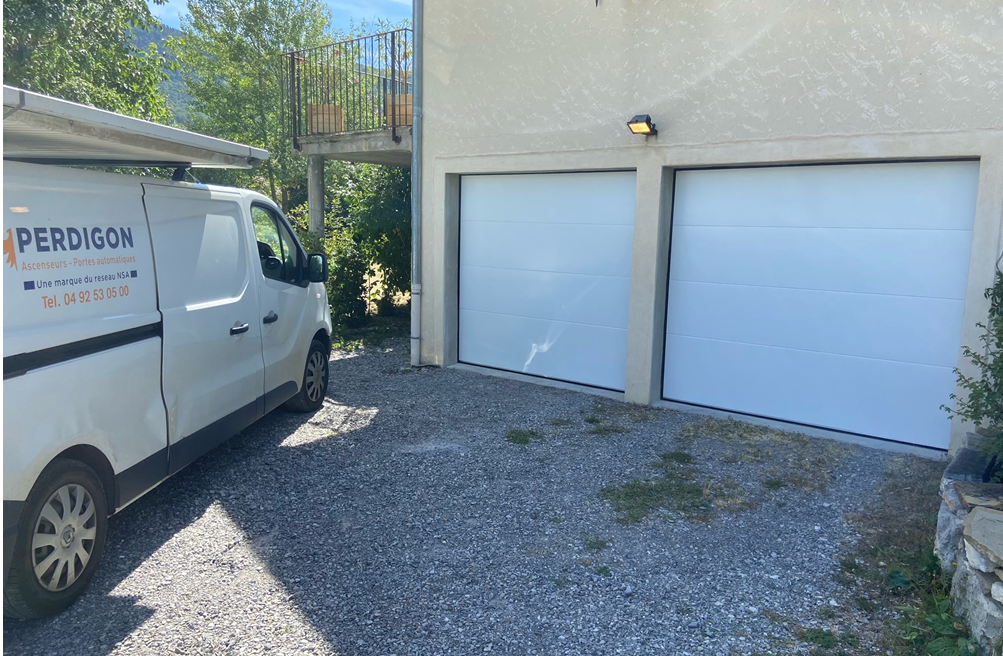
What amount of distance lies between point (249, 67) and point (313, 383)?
21699mm

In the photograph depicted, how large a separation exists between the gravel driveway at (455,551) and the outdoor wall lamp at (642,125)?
9.07ft

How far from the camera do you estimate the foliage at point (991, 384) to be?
14.4ft

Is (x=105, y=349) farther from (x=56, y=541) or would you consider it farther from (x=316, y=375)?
(x=316, y=375)

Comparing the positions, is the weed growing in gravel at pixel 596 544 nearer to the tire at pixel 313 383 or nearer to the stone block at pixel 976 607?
the stone block at pixel 976 607

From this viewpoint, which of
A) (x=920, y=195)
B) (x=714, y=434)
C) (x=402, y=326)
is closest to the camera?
(x=920, y=195)

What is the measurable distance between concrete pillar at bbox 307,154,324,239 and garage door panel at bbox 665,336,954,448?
735 centimetres

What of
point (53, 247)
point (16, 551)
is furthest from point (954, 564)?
point (53, 247)

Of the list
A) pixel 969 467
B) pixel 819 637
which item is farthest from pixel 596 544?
pixel 969 467

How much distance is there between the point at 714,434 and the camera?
629cm

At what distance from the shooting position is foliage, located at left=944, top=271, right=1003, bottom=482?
4377mm

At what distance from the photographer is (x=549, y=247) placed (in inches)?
309

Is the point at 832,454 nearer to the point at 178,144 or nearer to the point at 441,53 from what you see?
the point at 178,144

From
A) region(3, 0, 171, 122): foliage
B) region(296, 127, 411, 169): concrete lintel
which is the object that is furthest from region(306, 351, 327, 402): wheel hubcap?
region(3, 0, 171, 122): foliage

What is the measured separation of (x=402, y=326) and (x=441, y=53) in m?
4.69
